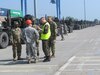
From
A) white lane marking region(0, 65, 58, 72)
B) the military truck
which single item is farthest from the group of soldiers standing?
the military truck

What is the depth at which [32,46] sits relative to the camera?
1670 centimetres

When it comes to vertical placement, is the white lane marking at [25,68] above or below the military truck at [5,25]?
below

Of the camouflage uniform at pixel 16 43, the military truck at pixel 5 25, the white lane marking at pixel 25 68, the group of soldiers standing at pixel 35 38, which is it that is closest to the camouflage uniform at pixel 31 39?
the group of soldiers standing at pixel 35 38

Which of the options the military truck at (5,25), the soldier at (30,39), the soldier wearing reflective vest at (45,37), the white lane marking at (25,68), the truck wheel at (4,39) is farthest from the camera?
the military truck at (5,25)

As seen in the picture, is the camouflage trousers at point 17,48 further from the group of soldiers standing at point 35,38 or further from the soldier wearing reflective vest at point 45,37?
the soldier wearing reflective vest at point 45,37

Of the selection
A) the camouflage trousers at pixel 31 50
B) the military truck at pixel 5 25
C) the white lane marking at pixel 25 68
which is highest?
the military truck at pixel 5 25

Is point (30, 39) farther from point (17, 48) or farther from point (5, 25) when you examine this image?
point (5, 25)

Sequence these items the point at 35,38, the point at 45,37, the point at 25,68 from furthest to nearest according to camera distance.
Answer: the point at 45,37, the point at 35,38, the point at 25,68

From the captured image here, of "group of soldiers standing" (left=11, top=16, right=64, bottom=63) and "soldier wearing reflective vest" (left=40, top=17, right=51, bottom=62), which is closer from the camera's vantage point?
"group of soldiers standing" (left=11, top=16, right=64, bottom=63)

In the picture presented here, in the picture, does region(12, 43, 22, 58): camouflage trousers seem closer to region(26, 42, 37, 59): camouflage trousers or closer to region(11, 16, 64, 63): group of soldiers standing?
region(11, 16, 64, 63): group of soldiers standing

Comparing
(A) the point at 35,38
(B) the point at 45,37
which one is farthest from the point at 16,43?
(A) the point at 35,38

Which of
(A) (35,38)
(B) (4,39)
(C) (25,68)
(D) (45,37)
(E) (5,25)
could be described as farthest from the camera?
(E) (5,25)

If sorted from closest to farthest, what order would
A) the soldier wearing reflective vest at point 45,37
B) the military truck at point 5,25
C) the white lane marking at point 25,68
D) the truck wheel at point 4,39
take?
the white lane marking at point 25,68
the soldier wearing reflective vest at point 45,37
the truck wheel at point 4,39
the military truck at point 5,25

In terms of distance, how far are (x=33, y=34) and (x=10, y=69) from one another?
2.32 meters
